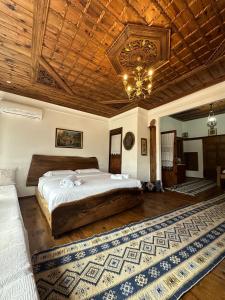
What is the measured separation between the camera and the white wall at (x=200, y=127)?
263 inches

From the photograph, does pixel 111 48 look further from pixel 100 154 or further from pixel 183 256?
pixel 100 154

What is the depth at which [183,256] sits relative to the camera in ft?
5.49

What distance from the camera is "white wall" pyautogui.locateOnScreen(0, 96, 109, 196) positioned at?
12.3 feet

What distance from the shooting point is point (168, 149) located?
5.67 m

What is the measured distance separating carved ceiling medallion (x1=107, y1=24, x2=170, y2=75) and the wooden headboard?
3.21 metres

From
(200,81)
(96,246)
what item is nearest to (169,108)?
(200,81)

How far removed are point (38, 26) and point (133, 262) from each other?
129 inches

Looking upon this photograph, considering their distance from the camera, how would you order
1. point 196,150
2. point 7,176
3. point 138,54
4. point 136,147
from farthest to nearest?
1. point 196,150
2. point 136,147
3. point 7,176
4. point 138,54

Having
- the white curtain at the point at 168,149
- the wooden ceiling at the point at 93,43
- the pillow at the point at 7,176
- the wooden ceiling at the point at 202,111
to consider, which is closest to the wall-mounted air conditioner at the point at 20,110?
the wooden ceiling at the point at 93,43

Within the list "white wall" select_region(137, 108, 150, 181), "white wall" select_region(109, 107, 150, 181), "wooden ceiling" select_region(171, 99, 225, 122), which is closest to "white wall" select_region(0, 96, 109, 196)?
"white wall" select_region(109, 107, 150, 181)

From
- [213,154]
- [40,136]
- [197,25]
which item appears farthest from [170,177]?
[40,136]

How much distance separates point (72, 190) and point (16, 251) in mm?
1270

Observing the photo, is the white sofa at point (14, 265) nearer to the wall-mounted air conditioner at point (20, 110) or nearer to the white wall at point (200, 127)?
the wall-mounted air conditioner at point (20, 110)

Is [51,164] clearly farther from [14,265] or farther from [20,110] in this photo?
[14,265]
